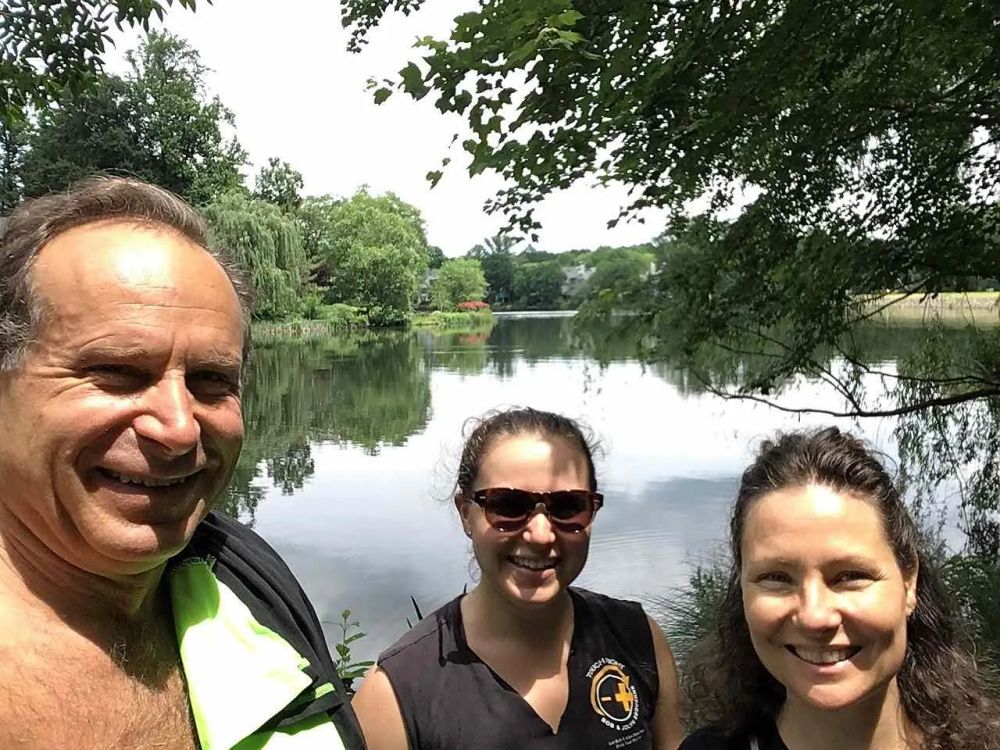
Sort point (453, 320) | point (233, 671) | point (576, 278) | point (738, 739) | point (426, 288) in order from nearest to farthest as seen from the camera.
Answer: point (233, 671)
point (738, 739)
point (576, 278)
point (453, 320)
point (426, 288)

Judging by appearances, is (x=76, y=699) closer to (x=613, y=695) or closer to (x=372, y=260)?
(x=613, y=695)

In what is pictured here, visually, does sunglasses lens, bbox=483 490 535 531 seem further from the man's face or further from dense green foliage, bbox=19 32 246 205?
dense green foliage, bbox=19 32 246 205

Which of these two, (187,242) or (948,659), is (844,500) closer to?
(948,659)

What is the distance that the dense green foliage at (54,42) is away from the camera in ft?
9.61

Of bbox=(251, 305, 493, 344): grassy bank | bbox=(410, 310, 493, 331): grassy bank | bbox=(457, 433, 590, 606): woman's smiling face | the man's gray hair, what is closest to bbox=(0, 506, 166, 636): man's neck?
the man's gray hair

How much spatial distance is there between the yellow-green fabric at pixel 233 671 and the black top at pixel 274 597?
0.09ft

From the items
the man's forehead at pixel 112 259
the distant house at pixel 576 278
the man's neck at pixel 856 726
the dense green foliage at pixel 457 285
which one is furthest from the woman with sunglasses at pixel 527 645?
the dense green foliage at pixel 457 285

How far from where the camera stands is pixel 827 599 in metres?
1.18

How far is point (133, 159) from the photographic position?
3600 cm

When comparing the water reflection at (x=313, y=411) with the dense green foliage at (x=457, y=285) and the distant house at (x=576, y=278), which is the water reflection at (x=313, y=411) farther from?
the dense green foliage at (x=457, y=285)

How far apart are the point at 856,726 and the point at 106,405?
1.28 m

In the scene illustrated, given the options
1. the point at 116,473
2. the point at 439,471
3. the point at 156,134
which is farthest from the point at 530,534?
the point at 156,134

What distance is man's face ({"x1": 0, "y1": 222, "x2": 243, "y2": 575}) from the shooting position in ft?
3.57

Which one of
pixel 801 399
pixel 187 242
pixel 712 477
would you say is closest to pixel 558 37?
pixel 187 242
